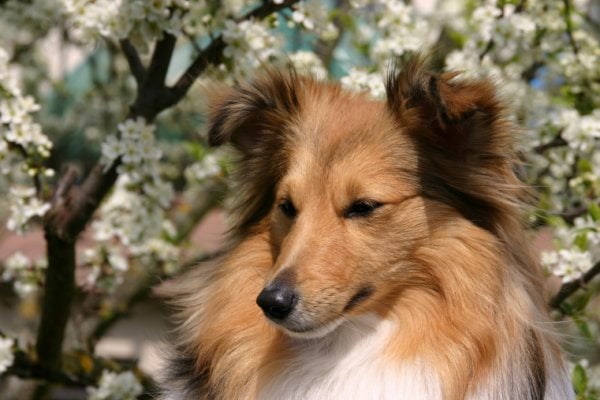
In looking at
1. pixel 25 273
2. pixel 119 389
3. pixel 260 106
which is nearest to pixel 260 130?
pixel 260 106

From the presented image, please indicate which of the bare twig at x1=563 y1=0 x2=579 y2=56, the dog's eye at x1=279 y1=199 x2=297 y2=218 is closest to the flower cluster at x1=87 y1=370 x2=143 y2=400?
the dog's eye at x1=279 y1=199 x2=297 y2=218

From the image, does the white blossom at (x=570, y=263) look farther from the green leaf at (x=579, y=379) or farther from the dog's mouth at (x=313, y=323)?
the dog's mouth at (x=313, y=323)

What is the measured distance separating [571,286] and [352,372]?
1.57 meters

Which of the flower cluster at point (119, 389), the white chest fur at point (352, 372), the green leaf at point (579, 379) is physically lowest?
the flower cluster at point (119, 389)

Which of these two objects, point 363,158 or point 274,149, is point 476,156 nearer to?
point 363,158

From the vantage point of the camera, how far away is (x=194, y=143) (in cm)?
623

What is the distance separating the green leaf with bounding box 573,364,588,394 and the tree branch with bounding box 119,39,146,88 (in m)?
Result: 2.51

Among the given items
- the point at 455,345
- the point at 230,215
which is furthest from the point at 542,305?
the point at 230,215

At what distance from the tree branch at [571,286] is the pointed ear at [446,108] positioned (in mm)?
1370

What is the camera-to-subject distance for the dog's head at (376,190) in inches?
129

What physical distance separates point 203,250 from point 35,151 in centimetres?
220

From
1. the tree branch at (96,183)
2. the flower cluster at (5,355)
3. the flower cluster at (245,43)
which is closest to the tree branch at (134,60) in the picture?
the tree branch at (96,183)

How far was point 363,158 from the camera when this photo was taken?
3.51m

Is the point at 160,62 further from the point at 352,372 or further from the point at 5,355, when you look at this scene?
the point at 352,372
